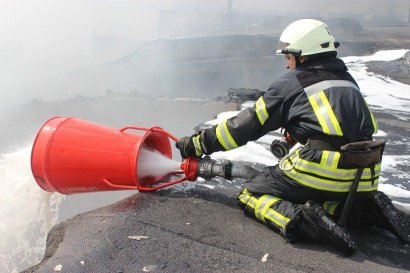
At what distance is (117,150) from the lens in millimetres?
2885

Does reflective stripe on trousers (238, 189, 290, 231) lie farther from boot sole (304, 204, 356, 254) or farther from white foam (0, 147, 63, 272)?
white foam (0, 147, 63, 272)

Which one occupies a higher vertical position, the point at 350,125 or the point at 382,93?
the point at 350,125

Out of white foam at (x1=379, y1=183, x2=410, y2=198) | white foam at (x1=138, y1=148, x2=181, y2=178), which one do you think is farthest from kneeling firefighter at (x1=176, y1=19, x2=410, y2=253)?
white foam at (x1=379, y1=183, x2=410, y2=198)

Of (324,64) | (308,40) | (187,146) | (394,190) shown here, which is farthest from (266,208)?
(394,190)

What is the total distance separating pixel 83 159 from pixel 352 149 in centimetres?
168

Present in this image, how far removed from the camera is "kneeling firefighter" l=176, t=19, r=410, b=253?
2.34 meters

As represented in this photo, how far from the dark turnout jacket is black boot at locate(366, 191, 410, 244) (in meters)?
0.12

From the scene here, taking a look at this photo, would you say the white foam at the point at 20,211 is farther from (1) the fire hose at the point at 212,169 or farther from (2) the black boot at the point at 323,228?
(2) the black boot at the point at 323,228

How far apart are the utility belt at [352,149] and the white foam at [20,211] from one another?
2.15m

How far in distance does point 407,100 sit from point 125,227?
18.6 feet

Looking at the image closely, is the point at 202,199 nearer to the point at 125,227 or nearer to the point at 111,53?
the point at 125,227

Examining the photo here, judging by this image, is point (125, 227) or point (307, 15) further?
point (307, 15)

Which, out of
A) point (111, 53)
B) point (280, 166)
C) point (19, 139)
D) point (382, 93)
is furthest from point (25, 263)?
point (111, 53)

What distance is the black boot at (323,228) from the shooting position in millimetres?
2273
